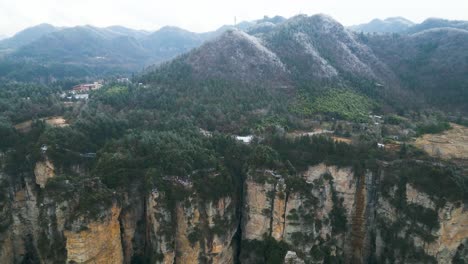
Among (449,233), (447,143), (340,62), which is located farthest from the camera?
(340,62)

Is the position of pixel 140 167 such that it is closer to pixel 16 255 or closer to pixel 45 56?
pixel 16 255

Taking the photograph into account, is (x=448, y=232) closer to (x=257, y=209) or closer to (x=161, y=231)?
(x=257, y=209)

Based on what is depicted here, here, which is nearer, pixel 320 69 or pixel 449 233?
pixel 449 233

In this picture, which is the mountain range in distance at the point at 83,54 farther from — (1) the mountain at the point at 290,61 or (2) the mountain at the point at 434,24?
(1) the mountain at the point at 290,61

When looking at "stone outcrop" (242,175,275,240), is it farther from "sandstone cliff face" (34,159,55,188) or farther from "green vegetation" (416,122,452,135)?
"green vegetation" (416,122,452,135)

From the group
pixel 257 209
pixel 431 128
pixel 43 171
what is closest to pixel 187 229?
pixel 257 209

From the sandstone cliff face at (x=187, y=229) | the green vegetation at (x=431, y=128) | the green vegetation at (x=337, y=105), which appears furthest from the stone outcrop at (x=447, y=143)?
the sandstone cliff face at (x=187, y=229)

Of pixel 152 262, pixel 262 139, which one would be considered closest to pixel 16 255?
pixel 152 262

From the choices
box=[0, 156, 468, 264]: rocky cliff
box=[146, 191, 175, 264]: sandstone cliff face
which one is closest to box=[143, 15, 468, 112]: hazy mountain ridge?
A: box=[0, 156, 468, 264]: rocky cliff
